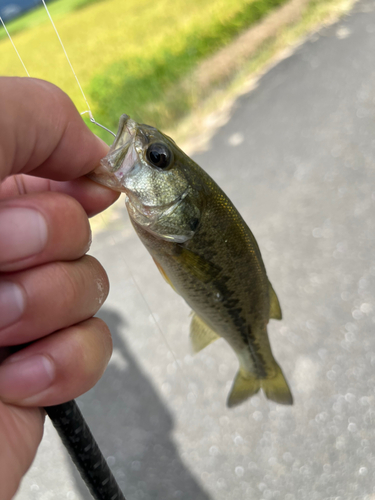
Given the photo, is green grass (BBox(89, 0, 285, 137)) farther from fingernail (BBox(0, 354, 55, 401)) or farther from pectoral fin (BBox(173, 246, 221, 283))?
fingernail (BBox(0, 354, 55, 401))

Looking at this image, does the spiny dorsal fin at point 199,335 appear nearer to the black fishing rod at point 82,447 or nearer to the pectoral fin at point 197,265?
the pectoral fin at point 197,265

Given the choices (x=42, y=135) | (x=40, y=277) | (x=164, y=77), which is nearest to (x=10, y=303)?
(x=40, y=277)

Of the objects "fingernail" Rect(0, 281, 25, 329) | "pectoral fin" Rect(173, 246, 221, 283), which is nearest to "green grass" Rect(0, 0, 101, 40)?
"pectoral fin" Rect(173, 246, 221, 283)

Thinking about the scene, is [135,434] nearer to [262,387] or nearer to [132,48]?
[262,387]

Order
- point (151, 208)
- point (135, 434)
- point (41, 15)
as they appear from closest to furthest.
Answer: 1. point (151, 208)
2. point (135, 434)
3. point (41, 15)

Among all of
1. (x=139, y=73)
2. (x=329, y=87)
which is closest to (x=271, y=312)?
(x=329, y=87)

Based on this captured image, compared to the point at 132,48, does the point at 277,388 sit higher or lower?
lower
